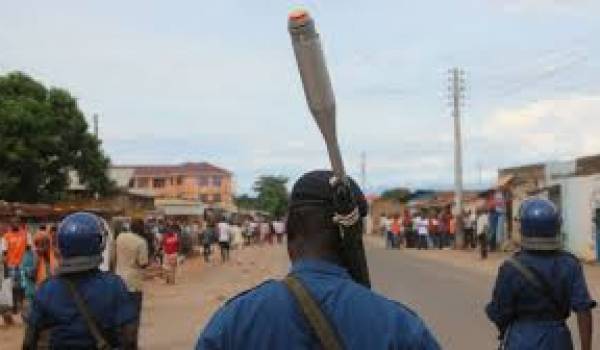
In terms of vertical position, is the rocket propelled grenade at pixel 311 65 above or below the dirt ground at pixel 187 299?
above

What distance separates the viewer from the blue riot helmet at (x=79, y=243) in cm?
600

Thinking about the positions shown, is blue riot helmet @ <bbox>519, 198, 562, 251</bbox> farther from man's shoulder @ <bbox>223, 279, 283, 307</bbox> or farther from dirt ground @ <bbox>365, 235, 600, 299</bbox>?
dirt ground @ <bbox>365, 235, 600, 299</bbox>

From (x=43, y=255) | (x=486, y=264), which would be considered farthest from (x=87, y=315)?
(x=486, y=264)

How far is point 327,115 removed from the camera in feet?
9.73

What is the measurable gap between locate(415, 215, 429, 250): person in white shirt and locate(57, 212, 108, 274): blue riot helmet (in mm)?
50553

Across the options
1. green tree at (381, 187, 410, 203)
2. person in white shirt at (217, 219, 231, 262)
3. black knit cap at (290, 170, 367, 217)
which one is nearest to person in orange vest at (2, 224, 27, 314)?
black knit cap at (290, 170, 367, 217)

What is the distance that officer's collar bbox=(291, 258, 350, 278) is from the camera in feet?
10.1

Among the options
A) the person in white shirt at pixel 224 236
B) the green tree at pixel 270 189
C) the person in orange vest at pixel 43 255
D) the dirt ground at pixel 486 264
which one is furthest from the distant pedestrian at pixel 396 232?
the green tree at pixel 270 189

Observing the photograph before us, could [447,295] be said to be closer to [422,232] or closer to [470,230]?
[470,230]

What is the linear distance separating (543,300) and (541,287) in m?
0.07

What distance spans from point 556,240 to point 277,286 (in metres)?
3.41

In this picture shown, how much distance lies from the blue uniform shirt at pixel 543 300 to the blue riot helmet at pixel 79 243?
2.10 metres

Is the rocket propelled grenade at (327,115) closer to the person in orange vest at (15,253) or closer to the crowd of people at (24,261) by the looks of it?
the crowd of people at (24,261)

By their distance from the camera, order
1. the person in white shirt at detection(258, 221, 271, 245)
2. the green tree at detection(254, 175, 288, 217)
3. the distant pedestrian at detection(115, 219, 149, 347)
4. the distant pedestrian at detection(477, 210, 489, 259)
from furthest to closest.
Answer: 1. the green tree at detection(254, 175, 288, 217)
2. the person in white shirt at detection(258, 221, 271, 245)
3. the distant pedestrian at detection(477, 210, 489, 259)
4. the distant pedestrian at detection(115, 219, 149, 347)
